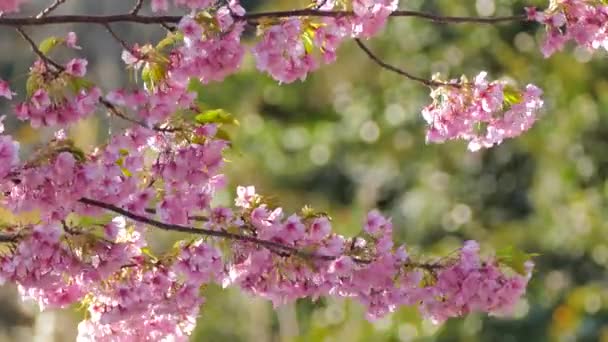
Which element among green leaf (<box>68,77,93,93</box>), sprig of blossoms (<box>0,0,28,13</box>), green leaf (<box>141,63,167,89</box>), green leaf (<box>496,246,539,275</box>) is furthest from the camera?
green leaf (<box>496,246,539,275</box>)

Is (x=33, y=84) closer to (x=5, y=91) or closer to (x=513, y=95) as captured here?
(x=5, y=91)

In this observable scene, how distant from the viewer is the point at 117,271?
7.61 ft

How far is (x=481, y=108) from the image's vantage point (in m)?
2.43

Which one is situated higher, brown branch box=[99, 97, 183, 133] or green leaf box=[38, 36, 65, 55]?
→ green leaf box=[38, 36, 65, 55]

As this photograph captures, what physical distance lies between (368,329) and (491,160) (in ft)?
7.16

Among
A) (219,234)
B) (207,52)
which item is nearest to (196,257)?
(219,234)

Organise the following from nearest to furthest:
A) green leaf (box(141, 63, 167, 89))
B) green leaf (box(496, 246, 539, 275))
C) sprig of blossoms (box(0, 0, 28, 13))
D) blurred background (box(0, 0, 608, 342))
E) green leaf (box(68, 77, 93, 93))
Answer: sprig of blossoms (box(0, 0, 28, 13)) → green leaf (box(68, 77, 93, 93)) → green leaf (box(141, 63, 167, 89)) → green leaf (box(496, 246, 539, 275)) → blurred background (box(0, 0, 608, 342))

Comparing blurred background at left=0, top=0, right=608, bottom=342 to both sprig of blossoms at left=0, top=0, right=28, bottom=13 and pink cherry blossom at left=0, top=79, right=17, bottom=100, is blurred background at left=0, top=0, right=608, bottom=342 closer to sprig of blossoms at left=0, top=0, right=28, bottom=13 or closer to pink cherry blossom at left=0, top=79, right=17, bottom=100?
pink cherry blossom at left=0, top=79, right=17, bottom=100

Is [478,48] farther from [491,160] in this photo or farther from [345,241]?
[345,241]

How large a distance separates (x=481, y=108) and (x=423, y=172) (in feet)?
17.8

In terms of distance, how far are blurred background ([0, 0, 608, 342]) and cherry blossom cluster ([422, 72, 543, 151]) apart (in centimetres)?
262

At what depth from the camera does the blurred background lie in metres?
6.01

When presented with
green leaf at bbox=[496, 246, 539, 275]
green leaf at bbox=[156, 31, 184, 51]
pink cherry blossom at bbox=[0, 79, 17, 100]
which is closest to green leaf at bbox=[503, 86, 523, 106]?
green leaf at bbox=[496, 246, 539, 275]

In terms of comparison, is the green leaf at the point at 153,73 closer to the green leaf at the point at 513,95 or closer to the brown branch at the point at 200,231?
the brown branch at the point at 200,231
